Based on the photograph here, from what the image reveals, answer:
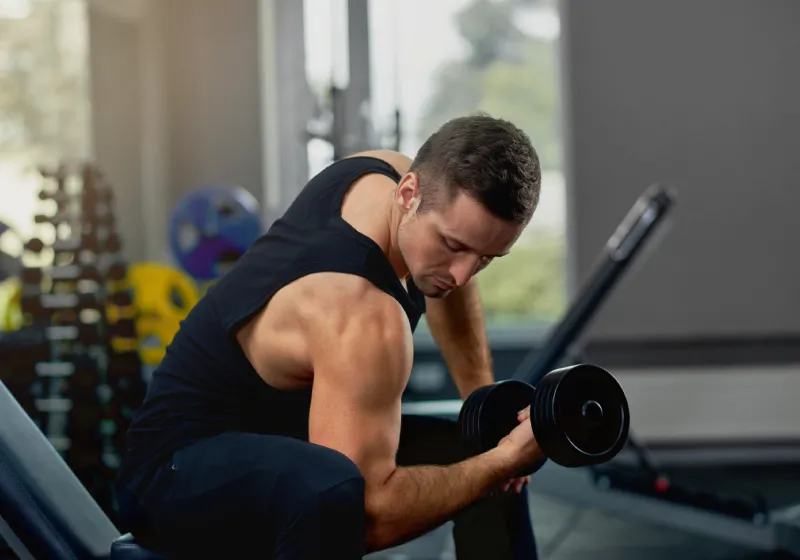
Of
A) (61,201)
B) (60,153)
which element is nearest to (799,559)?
(61,201)

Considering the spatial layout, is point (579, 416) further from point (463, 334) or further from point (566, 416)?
point (463, 334)

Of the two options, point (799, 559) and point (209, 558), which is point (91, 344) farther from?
point (799, 559)

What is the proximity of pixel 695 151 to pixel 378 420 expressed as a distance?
2706mm

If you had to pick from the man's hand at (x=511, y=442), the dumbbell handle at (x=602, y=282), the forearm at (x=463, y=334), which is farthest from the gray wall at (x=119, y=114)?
the man's hand at (x=511, y=442)

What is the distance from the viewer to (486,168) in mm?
1073

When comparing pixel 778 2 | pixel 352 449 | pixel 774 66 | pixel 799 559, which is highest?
pixel 778 2

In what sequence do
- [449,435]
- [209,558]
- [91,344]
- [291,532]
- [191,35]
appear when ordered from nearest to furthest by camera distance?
[291,532], [209,558], [449,435], [91,344], [191,35]

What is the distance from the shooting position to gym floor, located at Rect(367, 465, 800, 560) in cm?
234

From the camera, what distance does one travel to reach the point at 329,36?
345cm

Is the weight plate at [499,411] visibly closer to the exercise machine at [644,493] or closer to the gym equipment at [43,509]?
the gym equipment at [43,509]

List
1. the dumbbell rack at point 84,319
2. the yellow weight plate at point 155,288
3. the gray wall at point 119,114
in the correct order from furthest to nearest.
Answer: the gray wall at point 119,114 → the yellow weight plate at point 155,288 → the dumbbell rack at point 84,319

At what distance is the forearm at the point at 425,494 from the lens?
1.12 metres

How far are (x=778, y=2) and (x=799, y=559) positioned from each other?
2.08 meters

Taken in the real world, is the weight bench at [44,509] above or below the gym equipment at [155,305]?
above
